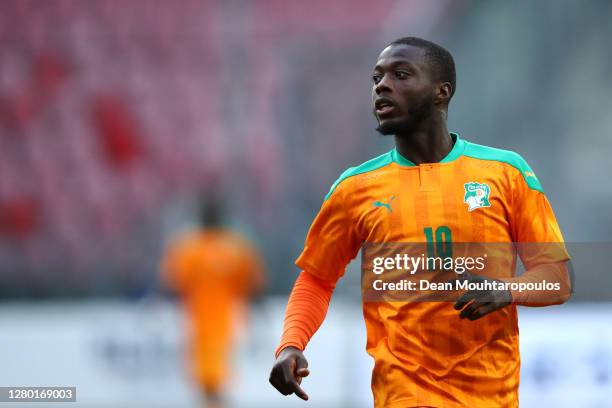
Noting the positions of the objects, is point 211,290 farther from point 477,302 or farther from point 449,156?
point 477,302

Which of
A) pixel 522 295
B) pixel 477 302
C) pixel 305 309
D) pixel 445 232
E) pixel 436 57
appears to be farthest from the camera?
pixel 305 309

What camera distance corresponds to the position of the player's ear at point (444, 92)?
3234mm

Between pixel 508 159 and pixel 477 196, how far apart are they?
180 mm

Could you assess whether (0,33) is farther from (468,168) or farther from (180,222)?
(468,168)

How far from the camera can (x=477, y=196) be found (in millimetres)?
3100

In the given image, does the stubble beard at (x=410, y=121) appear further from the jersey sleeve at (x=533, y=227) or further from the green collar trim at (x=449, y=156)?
the jersey sleeve at (x=533, y=227)

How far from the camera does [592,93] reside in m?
10.6

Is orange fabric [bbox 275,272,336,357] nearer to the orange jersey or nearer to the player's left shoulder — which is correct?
the orange jersey

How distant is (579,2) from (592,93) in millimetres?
938

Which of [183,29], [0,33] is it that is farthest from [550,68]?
[0,33]

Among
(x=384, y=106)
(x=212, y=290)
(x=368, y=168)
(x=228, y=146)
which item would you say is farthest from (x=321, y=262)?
(x=228, y=146)

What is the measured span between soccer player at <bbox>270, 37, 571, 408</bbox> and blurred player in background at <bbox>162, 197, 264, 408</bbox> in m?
5.21

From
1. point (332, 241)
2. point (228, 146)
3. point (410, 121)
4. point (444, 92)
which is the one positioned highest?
point (228, 146)

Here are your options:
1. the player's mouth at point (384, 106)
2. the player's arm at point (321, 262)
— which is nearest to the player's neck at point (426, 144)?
the player's mouth at point (384, 106)
